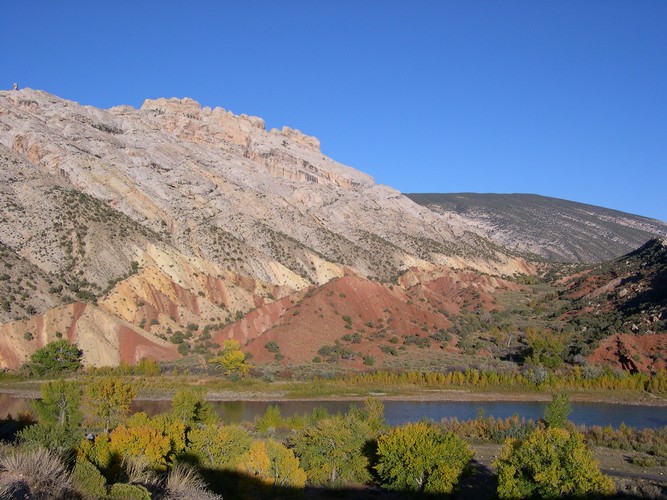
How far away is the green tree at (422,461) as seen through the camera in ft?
81.5

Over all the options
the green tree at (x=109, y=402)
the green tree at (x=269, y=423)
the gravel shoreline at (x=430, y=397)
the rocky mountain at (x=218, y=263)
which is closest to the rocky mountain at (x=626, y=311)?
the rocky mountain at (x=218, y=263)

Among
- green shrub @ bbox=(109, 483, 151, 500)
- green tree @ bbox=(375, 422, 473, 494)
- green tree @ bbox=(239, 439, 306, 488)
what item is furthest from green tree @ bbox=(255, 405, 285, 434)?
green shrub @ bbox=(109, 483, 151, 500)

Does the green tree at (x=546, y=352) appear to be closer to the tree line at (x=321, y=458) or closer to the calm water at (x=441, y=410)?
the calm water at (x=441, y=410)

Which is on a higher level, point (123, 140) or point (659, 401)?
point (123, 140)

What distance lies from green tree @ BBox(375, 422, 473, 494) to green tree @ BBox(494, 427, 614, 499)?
2.67 m

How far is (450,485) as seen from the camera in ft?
80.5

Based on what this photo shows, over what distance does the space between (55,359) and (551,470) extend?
48.1 m

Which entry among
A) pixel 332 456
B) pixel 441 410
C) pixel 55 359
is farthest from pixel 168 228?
pixel 332 456

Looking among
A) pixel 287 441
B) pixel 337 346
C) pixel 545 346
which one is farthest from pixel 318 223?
pixel 287 441

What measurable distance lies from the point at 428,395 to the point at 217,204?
5361 cm

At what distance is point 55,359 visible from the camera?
56031 mm

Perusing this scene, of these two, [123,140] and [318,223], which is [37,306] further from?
[318,223]

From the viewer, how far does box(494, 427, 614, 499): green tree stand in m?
21.0

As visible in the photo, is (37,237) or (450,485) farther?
(37,237)
